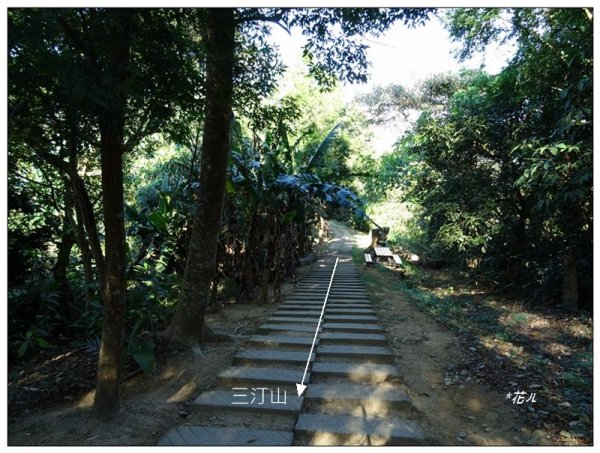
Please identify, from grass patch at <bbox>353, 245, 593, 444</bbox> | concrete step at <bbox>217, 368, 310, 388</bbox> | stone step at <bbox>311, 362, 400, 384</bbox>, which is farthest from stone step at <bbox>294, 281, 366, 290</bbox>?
concrete step at <bbox>217, 368, 310, 388</bbox>

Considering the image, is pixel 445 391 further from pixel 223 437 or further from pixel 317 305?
pixel 317 305

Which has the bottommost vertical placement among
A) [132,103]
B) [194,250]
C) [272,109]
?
[194,250]

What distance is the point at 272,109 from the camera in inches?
171

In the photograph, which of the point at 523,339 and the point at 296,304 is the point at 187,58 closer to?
the point at 296,304

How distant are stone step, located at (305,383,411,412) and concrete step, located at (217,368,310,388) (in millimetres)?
202

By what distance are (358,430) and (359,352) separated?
1.40m

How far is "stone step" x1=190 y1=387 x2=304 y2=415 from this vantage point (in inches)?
115

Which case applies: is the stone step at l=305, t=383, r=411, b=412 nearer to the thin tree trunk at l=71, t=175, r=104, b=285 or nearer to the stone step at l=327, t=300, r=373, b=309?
the thin tree trunk at l=71, t=175, r=104, b=285

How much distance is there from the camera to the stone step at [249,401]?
115 inches

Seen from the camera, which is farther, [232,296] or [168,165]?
[168,165]

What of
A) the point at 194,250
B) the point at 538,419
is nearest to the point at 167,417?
the point at 194,250

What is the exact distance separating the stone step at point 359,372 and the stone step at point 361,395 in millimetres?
149

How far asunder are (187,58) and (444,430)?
147 inches

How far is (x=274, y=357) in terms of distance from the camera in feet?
12.7
